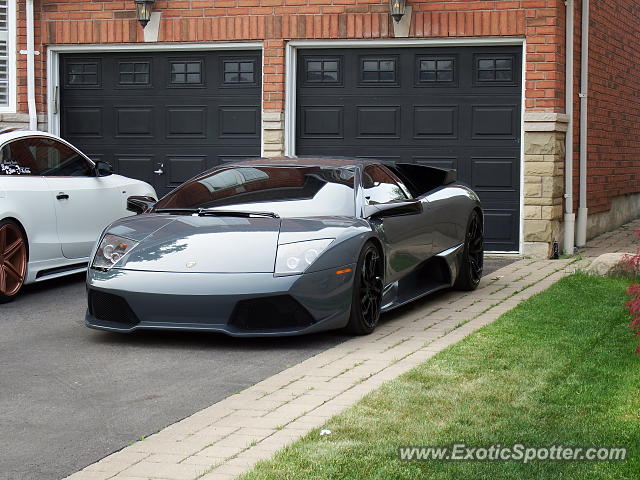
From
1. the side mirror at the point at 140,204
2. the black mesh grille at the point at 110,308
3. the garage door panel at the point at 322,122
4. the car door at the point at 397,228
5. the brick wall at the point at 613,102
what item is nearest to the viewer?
the black mesh grille at the point at 110,308

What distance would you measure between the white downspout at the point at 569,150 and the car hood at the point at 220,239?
6.83 m

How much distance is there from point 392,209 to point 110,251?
2.20 m

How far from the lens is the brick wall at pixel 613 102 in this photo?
1645cm

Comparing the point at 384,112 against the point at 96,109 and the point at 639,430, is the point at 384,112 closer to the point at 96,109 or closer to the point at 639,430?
→ the point at 96,109

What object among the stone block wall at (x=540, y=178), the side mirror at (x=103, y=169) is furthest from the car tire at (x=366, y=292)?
the stone block wall at (x=540, y=178)

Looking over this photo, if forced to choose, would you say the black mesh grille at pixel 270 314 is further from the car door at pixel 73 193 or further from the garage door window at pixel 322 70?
the garage door window at pixel 322 70

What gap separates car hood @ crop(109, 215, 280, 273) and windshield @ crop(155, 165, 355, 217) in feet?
1.23

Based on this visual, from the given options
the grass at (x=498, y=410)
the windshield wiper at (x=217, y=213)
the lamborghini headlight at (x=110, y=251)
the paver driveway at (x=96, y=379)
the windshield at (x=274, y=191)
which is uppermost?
the windshield at (x=274, y=191)

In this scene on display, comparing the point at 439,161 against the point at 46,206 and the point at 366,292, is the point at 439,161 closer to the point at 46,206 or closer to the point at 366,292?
the point at 46,206

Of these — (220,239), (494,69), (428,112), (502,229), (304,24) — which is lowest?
(502,229)

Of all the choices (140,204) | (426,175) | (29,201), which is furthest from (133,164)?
(140,204)

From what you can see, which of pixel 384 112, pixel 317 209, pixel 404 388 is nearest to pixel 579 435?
pixel 404 388

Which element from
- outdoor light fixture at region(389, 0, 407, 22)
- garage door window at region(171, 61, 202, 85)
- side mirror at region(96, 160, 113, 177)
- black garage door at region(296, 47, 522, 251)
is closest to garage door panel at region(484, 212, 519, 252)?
black garage door at region(296, 47, 522, 251)

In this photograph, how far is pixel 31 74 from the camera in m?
15.7
